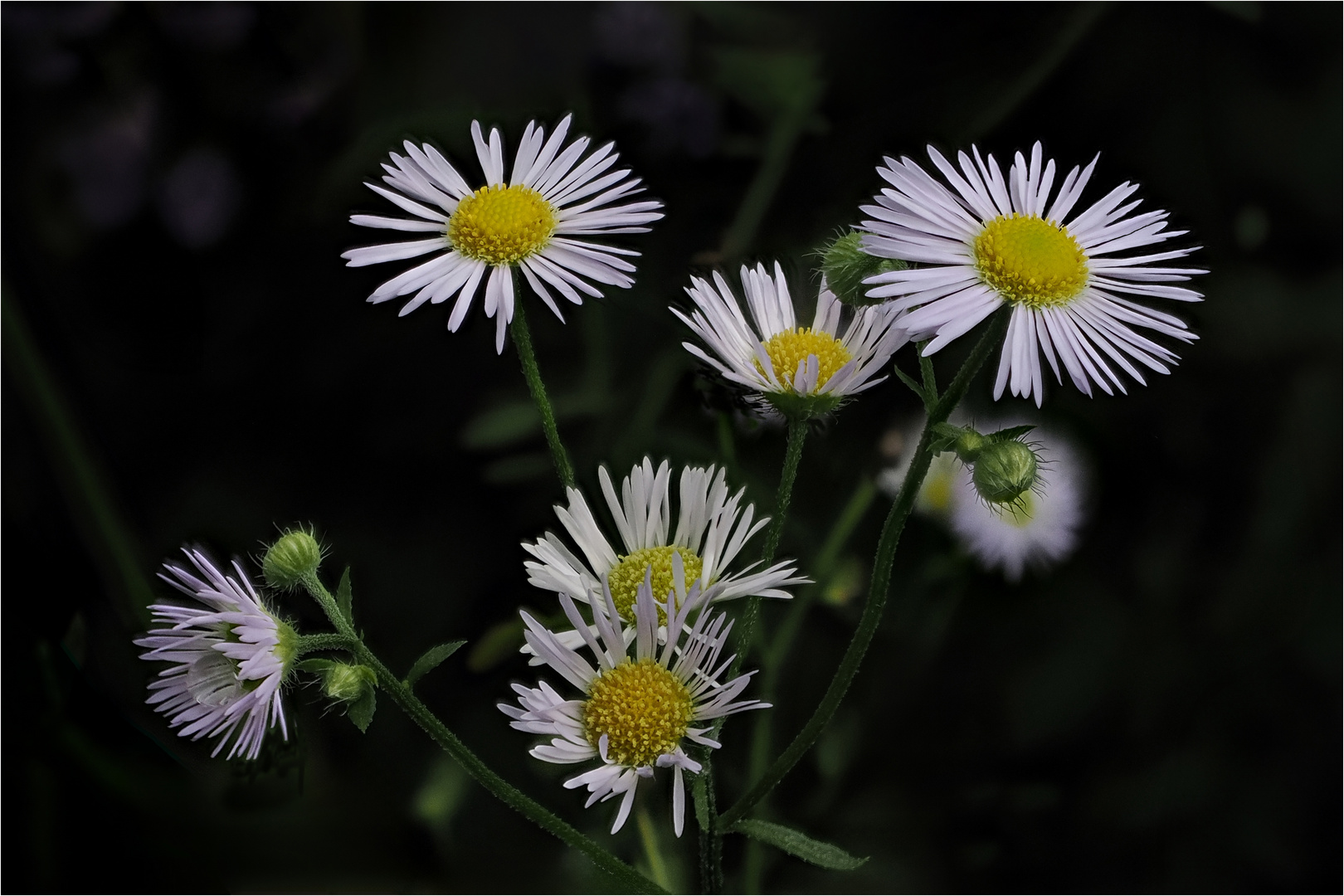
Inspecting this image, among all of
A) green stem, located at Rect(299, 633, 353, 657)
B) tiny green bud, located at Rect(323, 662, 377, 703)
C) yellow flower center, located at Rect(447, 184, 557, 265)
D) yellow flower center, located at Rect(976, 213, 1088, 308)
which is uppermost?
yellow flower center, located at Rect(447, 184, 557, 265)

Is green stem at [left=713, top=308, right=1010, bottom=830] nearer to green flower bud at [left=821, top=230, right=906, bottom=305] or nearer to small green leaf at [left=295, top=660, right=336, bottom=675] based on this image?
green flower bud at [left=821, top=230, right=906, bottom=305]

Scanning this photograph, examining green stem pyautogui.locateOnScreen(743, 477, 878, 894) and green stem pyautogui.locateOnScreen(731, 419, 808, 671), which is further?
green stem pyautogui.locateOnScreen(743, 477, 878, 894)

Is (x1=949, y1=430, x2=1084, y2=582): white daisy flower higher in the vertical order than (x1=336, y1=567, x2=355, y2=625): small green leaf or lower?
higher

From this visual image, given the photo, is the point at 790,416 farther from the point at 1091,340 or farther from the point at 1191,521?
the point at 1191,521

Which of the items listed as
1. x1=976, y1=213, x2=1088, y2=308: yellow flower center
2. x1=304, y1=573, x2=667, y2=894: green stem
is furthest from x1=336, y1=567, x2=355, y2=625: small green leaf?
x1=976, y1=213, x2=1088, y2=308: yellow flower center

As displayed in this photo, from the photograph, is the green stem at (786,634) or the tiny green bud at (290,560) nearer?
the tiny green bud at (290,560)

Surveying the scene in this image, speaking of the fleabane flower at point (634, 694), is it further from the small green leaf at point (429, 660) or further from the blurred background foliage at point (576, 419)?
the blurred background foliage at point (576, 419)

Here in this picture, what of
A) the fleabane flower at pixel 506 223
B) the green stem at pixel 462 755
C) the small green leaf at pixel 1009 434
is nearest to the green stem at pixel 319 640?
the green stem at pixel 462 755

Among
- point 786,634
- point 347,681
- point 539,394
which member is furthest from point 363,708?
point 786,634
